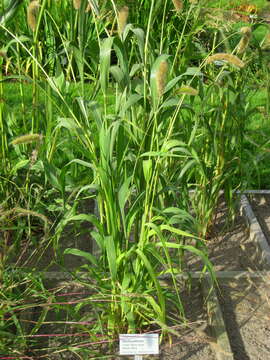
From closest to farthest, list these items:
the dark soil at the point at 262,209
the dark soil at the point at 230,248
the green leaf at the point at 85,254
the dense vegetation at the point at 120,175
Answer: the dense vegetation at the point at 120,175 → the green leaf at the point at 85,254 → the dark soil at the point at 230,248 → the dark soil at the point at 262,209

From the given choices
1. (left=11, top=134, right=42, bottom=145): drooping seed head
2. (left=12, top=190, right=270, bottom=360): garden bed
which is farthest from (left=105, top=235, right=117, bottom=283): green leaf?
(left=11, top=134, right=42, bottom=145): drooping seed head

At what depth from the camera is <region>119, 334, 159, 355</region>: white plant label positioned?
172 cm

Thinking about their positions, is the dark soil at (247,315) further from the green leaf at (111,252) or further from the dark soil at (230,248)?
the green leaf at (111,252)

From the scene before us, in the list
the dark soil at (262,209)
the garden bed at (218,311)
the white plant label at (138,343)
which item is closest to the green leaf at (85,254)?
the garden bed at (218,311)

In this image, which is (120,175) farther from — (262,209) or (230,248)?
(262,209)

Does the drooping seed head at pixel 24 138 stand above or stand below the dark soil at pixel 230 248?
below

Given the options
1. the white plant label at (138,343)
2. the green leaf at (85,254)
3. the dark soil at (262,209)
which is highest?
the dark soil at (262,209)

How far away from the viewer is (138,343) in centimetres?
172

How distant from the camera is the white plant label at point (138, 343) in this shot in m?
1.72

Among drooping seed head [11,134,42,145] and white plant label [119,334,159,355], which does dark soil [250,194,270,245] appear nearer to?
white plant label [119,334,159,355]

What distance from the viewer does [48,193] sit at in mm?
2357

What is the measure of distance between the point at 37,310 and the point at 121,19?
3.77 feet

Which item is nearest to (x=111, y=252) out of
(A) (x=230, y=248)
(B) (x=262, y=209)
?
(A) (x=230, y=248)

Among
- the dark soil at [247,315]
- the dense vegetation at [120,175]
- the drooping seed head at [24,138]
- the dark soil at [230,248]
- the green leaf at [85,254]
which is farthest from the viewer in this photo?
the dark soil at [230,248]
